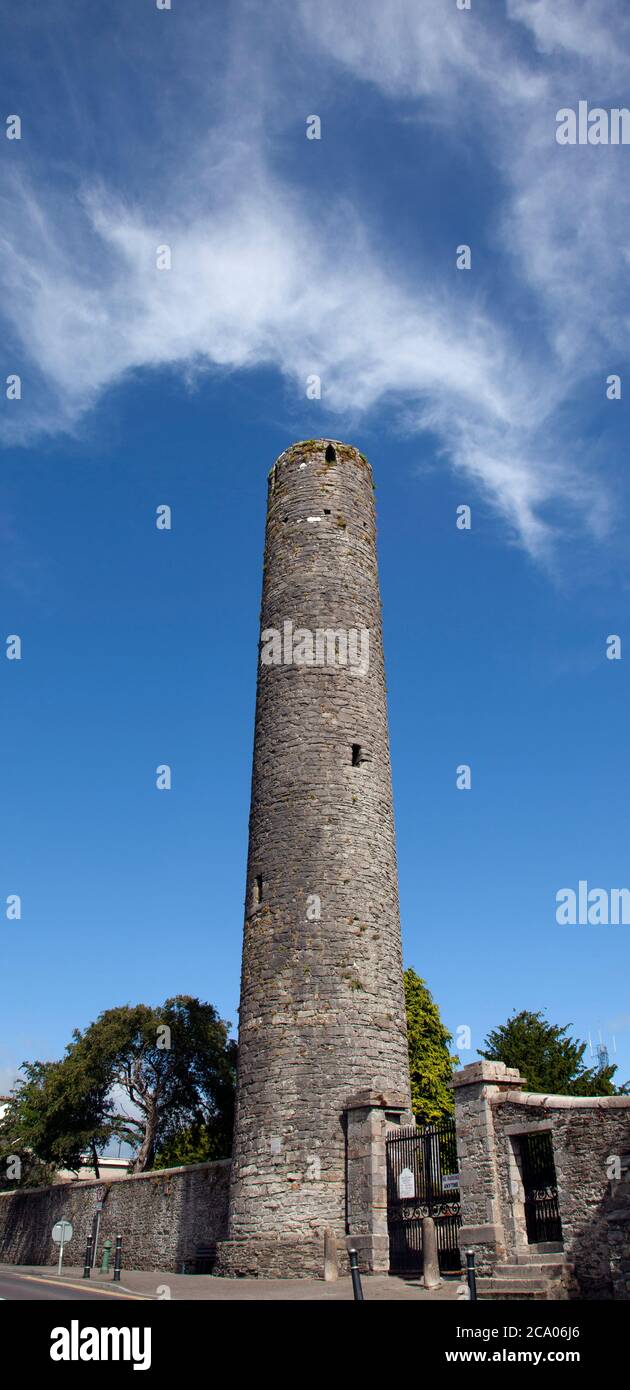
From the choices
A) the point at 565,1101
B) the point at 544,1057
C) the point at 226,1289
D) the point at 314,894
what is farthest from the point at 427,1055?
the point at 565,1101

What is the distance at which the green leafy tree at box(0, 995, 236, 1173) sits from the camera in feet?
101

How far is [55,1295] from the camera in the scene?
1362 cm

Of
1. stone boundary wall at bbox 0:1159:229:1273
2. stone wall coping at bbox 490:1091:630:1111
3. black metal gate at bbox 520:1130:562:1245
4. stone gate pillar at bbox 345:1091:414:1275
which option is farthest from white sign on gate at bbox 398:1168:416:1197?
stone boundary wall at bbox 0:1159:229:1273

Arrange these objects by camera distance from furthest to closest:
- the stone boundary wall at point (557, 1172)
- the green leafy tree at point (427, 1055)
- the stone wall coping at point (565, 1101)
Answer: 1. the green leafy tree at point (427, 1055)
2. the stone wall coping at point (565, 1101)
3. the stone boundary wall at point (557, 1172)

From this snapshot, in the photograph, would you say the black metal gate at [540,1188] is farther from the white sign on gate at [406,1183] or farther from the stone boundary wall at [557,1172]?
the white sign on gate at [406,1183]

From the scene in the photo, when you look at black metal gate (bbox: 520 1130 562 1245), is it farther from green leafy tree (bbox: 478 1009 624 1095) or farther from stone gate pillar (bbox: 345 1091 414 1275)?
green leafy tree (bbox: 478 1009 624 1095)

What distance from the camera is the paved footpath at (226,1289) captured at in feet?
38.8

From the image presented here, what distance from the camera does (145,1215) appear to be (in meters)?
21.8

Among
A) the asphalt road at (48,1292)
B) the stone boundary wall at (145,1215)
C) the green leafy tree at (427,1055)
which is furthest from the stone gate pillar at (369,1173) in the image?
the green leafy tree at (427,1055)

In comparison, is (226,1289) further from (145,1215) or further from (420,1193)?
(145,1215)

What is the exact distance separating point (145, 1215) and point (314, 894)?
991cm

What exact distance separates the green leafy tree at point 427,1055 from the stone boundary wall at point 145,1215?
9369mm

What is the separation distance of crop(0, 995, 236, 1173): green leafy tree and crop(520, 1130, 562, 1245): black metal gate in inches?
771
